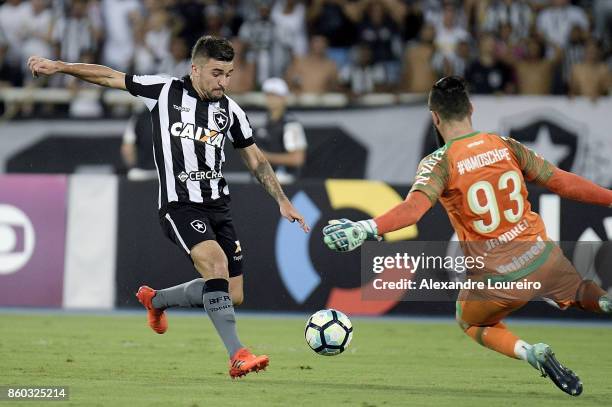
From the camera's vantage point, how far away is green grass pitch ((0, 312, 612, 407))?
24.9 ft

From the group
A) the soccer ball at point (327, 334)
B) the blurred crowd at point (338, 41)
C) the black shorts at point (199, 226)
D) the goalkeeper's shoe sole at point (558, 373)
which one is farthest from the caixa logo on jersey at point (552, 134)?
the goalkeeper's shoe sole at point (558, 373)

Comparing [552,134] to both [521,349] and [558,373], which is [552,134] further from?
[558,373]

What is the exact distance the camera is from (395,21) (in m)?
17.5

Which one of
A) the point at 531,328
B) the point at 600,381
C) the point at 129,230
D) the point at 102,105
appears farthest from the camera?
the point at 102,105

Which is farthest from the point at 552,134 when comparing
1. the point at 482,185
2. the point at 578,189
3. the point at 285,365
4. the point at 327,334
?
the point at 482,185

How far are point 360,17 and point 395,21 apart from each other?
524mm

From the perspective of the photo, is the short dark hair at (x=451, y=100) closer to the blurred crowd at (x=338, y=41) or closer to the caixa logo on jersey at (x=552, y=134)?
the caixa logo on jersey at (x=552, y=134)

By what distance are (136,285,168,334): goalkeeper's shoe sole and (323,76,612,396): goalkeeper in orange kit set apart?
9.06 feet

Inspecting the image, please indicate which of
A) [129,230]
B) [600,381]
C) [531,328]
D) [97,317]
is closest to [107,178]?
[129,230]

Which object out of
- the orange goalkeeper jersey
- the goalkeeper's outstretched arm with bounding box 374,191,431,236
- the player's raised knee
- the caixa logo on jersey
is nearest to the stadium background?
the caixa logo on jersey

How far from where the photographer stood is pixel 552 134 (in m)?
16.5

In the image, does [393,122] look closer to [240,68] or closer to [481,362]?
[240,68]

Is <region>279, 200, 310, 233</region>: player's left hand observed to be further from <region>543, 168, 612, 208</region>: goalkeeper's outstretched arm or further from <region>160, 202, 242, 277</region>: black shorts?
<region>543, 168, 612, 208</region>: goalkeeper's outstretched arm

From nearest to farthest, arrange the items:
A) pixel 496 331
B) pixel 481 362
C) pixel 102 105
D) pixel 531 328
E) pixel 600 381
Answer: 1. pixel 496 331
2. pixel 600 381
3. pixel 481 362
4. pixel 531 328
5. pixel 102 105
